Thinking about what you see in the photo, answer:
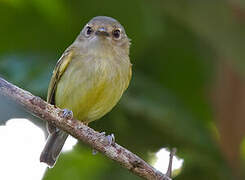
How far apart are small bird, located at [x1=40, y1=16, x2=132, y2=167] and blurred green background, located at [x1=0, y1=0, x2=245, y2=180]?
150mm

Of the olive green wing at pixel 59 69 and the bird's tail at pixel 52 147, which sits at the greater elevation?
the olive green wing at pixel 59 69

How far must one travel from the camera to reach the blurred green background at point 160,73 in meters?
5.69

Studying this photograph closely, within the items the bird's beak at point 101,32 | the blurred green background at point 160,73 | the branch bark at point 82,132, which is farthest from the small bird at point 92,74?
the branch bark at point 82,132

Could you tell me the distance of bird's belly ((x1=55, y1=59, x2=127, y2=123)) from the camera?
18.6ft

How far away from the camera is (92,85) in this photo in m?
5.65

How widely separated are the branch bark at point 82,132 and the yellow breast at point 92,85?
105cm

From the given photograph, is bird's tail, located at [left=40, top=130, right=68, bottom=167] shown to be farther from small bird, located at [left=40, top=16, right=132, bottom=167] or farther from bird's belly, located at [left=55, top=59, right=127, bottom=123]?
bird's belly, located at [left=55, top=59, right=127, bottom=123]

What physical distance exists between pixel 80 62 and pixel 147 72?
88 cm

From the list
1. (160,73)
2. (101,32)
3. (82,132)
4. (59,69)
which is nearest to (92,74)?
(59,69)

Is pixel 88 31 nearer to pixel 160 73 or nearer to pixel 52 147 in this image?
pixel 160 73

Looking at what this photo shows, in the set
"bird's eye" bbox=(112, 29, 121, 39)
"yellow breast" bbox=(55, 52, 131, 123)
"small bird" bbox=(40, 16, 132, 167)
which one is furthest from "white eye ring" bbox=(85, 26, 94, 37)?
"yellow breast" bbox=(55, 52, 131, 123)

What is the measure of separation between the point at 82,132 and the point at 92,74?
118cm

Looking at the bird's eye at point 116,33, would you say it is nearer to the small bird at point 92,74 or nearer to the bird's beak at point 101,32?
the small bird at point 92,74

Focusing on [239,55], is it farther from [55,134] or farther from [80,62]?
[55,134]
